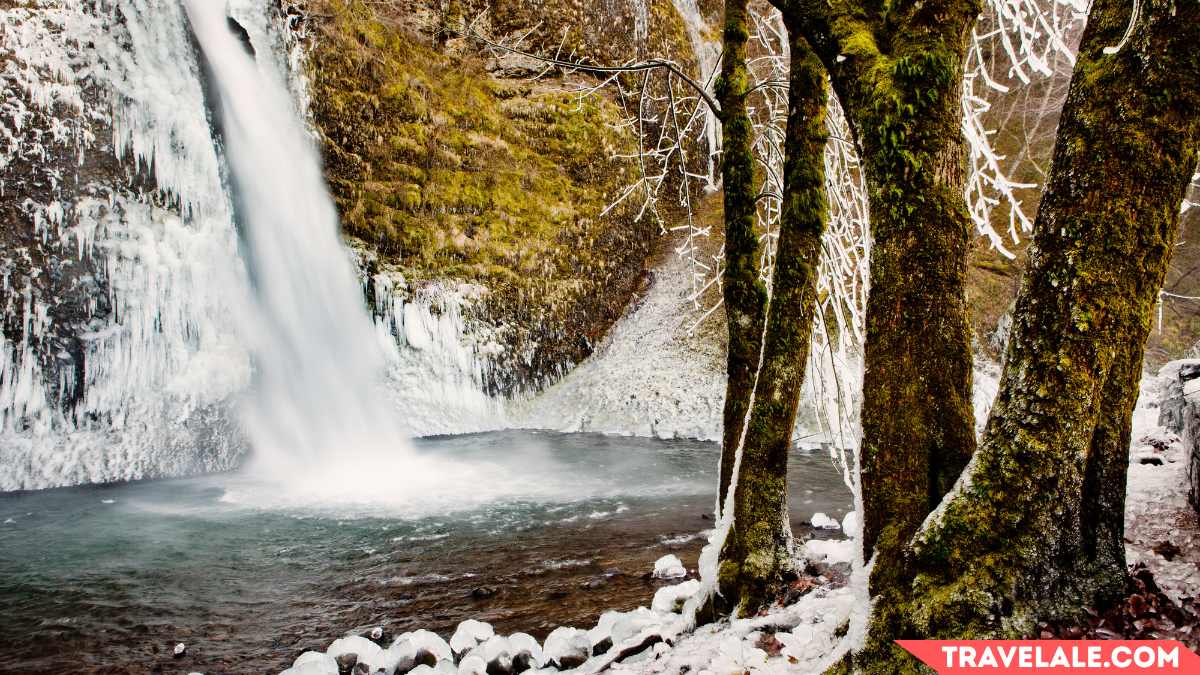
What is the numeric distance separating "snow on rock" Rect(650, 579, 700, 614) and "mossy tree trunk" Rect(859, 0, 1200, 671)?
2785mm

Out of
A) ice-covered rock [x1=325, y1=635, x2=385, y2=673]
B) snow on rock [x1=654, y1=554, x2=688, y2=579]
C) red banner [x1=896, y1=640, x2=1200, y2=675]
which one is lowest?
ice-covered rock [x1=325, y1=635, x2=385, y2=673]

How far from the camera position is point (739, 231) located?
400 cm

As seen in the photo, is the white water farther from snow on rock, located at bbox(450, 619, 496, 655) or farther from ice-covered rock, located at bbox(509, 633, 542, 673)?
ice-covered rock, located at bbox(509, 633, 542, 673)

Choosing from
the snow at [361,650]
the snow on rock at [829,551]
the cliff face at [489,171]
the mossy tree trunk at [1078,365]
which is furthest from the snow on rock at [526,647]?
the cliff face at [489,171]

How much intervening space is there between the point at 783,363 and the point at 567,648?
86.4 inches

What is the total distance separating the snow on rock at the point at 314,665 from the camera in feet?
13.1

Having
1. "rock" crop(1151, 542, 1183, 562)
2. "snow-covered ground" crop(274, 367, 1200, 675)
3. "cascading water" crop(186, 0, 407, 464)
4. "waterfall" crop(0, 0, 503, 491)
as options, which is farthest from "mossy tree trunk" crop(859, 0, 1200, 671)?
"cascading water" crop(186, 0, 407, 464)

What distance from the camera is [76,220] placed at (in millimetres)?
9570

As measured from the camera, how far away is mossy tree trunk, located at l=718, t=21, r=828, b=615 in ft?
11.5

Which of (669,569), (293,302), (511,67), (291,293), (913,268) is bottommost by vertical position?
(669,569)

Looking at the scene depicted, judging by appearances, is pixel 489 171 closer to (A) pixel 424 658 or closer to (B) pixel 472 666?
(A) pixel 424 658

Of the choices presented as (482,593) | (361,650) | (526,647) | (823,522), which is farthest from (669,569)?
(361,650)

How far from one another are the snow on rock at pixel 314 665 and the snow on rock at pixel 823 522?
4.68 meters

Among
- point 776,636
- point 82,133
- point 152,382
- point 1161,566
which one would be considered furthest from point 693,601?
point 82,133
